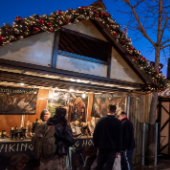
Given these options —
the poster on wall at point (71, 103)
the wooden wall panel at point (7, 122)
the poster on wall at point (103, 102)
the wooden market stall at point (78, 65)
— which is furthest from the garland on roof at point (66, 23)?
the wooden wall panel at point (7, 122)

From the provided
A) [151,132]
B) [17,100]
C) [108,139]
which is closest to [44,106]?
[17,100]

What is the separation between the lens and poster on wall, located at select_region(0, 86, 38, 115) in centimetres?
563

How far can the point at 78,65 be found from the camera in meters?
6.26

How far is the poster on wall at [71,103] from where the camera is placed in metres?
6.32

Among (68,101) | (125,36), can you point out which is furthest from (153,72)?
(68,101)

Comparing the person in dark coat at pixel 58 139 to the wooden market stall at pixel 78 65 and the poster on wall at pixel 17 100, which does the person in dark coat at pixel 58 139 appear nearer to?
the wooden market stall at pixel 78 65

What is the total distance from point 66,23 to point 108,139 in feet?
11.8

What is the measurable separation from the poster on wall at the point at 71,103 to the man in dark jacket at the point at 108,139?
6.80ft

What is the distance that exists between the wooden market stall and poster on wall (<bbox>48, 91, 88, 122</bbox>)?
60mm

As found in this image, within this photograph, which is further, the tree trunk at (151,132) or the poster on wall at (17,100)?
the tree trunk at (151,132)

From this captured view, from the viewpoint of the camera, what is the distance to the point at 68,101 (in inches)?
261

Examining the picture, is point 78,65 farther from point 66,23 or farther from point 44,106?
point 44,106

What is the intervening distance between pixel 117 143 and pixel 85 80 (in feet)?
7.66

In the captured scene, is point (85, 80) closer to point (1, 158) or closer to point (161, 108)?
point (1, 158)
